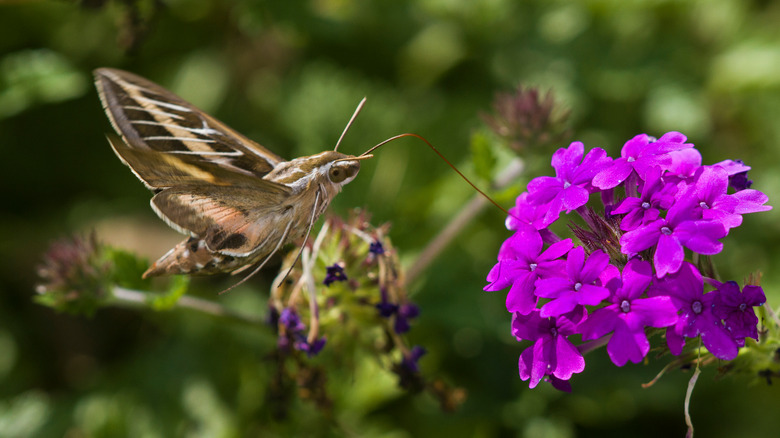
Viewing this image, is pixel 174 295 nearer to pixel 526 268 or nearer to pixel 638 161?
pixel 526 268

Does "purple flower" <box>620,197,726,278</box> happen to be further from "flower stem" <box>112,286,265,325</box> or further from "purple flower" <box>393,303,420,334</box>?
"flower stem" <box>112,286,265,325</box>

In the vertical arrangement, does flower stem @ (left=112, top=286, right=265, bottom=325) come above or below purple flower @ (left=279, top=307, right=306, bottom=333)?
below

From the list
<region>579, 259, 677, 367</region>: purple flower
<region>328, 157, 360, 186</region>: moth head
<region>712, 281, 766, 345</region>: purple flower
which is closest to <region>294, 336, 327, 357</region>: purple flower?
<region>328, 157, 360, 186</region>: moth head

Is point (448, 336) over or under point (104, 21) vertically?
under

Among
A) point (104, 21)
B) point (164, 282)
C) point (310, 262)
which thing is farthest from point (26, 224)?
point (310, 262)

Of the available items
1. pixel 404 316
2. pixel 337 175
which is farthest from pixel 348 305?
pixel 337 175

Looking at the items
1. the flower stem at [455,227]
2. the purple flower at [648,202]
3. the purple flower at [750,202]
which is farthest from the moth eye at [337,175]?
the purple flower at [750,202]

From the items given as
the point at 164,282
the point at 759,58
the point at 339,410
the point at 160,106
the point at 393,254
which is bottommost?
the point at 164,282

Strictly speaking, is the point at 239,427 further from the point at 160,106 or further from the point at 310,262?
the point at 160,106
